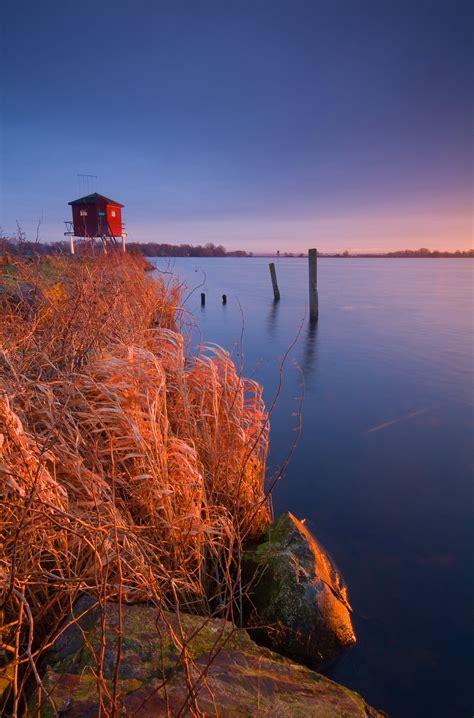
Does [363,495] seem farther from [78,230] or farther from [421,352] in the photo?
[78,230]

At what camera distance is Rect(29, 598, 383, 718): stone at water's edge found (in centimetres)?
210

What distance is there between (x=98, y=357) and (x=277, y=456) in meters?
4.58

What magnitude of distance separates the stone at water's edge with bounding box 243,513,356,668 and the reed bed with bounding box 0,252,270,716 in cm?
29

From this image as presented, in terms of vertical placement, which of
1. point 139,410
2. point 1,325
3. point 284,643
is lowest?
point 284,643

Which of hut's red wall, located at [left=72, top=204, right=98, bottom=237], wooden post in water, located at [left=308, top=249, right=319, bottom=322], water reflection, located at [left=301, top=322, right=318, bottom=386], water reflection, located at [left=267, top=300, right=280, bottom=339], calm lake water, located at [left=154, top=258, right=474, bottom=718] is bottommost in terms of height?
calm lake water, located at [left=154, top=258, right=474, bottom=718]

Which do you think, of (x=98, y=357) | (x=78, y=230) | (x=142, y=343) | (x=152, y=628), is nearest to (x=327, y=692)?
(x=152, y=628)

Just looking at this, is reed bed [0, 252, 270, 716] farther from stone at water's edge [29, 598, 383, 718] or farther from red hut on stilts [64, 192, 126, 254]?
→ red hut on stilts [64, 192, 126, 254]

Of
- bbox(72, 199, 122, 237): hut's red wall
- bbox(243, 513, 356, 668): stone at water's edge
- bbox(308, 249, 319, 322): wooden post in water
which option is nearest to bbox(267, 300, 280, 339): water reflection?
bbox(308, 249, 319, 322): wooden post in water

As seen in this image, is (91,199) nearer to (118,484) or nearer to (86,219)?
(86,219)

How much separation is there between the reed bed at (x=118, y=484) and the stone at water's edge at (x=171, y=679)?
4.7 inches

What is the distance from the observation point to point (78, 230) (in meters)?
40.3

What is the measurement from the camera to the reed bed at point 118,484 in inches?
102

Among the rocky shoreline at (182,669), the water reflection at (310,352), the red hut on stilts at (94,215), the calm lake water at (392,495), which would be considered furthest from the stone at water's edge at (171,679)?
the red hut on stilts at (94,215)

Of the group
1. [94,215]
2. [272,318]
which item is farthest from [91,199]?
[272,318]
